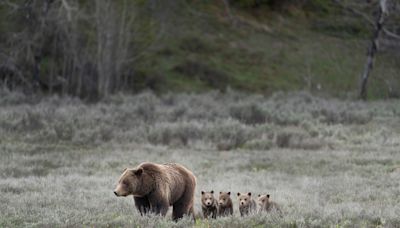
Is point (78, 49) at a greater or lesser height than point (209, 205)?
lesser

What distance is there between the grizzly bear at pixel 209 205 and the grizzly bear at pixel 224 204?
70 mm

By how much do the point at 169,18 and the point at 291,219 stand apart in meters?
36.5

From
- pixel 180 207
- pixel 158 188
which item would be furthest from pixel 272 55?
pixel 158 188

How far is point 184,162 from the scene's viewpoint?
47.4 feet

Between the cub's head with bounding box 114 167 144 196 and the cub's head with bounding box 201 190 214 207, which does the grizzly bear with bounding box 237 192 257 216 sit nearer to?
the cub's head with bounding box 201 190 214 207

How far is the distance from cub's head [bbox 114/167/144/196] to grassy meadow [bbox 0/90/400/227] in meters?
0.36

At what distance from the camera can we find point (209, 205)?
29.5 feet

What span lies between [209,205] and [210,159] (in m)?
6.17

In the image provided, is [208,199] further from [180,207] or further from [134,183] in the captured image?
[134,183]

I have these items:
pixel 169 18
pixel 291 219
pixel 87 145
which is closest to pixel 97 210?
pixel 291 219

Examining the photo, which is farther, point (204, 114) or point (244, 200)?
point (204, 114)

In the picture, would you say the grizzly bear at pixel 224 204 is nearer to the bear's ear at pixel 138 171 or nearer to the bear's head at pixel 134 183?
the bear's head at pixel 134 183

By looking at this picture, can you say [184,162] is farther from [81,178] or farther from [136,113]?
[136,113]

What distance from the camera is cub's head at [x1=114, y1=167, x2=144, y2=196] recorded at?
306 inches
